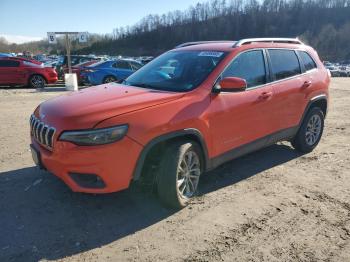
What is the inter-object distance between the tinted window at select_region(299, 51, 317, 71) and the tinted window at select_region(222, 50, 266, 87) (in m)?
1.20

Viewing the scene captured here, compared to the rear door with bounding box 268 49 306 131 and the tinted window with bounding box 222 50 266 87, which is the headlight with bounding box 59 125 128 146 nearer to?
the tinted window with bounding box 222 50 266 87

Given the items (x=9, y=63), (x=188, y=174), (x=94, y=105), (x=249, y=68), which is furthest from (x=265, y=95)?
(x=9, y=63)

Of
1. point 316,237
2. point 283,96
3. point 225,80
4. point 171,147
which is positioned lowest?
point 316,237

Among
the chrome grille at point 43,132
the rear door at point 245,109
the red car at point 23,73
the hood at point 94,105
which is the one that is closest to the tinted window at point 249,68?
the rear door at point 245,109

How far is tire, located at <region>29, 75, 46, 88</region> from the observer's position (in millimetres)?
16719

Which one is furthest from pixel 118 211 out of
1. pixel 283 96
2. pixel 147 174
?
pixel 283 96

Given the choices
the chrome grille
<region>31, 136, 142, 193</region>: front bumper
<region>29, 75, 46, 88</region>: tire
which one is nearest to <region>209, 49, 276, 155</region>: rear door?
<region>31, 136, 142, 193</region>: front bumper

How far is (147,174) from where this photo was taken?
396cm

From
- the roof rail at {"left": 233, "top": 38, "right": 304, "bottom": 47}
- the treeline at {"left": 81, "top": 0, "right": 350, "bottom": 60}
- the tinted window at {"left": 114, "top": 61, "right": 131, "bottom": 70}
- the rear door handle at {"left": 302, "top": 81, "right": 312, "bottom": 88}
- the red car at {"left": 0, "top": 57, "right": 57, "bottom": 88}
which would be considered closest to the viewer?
the roof rail at {"left": 233, "top": 38, "right": 304, "bottom": 47}

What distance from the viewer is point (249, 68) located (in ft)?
15.5

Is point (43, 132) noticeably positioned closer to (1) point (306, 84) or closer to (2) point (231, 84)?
(2) point (231, 84)

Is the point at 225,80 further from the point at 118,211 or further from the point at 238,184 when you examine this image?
the point at 118,211

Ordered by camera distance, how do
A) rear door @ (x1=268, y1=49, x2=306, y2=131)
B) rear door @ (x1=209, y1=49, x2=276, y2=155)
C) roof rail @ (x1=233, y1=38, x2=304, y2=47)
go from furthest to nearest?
rear door @ (x1=268, y1=49, x2=306, y2=131)
roof rail @ (x1=233, y1=38, x2=304, y2=47)
rear door @ (x1=209, y1=49, x2=276, y2=155)

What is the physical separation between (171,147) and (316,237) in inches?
64.8
